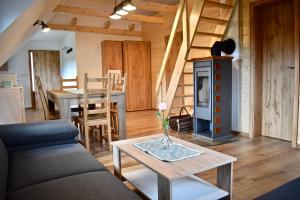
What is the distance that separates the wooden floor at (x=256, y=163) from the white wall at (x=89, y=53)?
3249 millimetres

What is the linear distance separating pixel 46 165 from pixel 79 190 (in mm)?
533

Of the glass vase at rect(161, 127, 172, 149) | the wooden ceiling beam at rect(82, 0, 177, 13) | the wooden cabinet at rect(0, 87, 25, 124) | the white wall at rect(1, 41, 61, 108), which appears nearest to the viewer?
the glass vase at rect(161, 127, 172, 149)

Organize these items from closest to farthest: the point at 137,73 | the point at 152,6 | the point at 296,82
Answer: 1. the point at 296,82
2. the point at 152,6
3. the point at 137,73

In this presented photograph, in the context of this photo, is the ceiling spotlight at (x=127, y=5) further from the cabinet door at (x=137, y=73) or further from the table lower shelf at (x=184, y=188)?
the cabinet door at (x=137, y=73)

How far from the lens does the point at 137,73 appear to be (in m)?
6.77

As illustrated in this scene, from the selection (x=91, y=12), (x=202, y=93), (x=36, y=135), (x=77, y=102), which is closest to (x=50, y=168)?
(x=36, y=135)

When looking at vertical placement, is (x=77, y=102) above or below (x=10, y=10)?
below

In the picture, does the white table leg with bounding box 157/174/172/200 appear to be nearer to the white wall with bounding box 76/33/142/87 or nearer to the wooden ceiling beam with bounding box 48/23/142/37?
the white wall with bounding box 76/33/142/87

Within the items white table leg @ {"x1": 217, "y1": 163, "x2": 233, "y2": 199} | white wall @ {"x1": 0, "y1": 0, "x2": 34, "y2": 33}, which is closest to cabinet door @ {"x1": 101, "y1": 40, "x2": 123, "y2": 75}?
white wall @ {"x1": 0, "y1": 0, "x2": 34, "y2": 33}

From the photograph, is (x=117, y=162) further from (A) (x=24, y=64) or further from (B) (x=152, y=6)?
(A) (x=24, y=64)

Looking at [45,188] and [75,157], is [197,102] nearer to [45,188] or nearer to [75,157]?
[75,157]

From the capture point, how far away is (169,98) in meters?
3.96

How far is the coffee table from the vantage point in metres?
1.49

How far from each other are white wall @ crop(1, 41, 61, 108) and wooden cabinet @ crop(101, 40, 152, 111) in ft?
10.0
